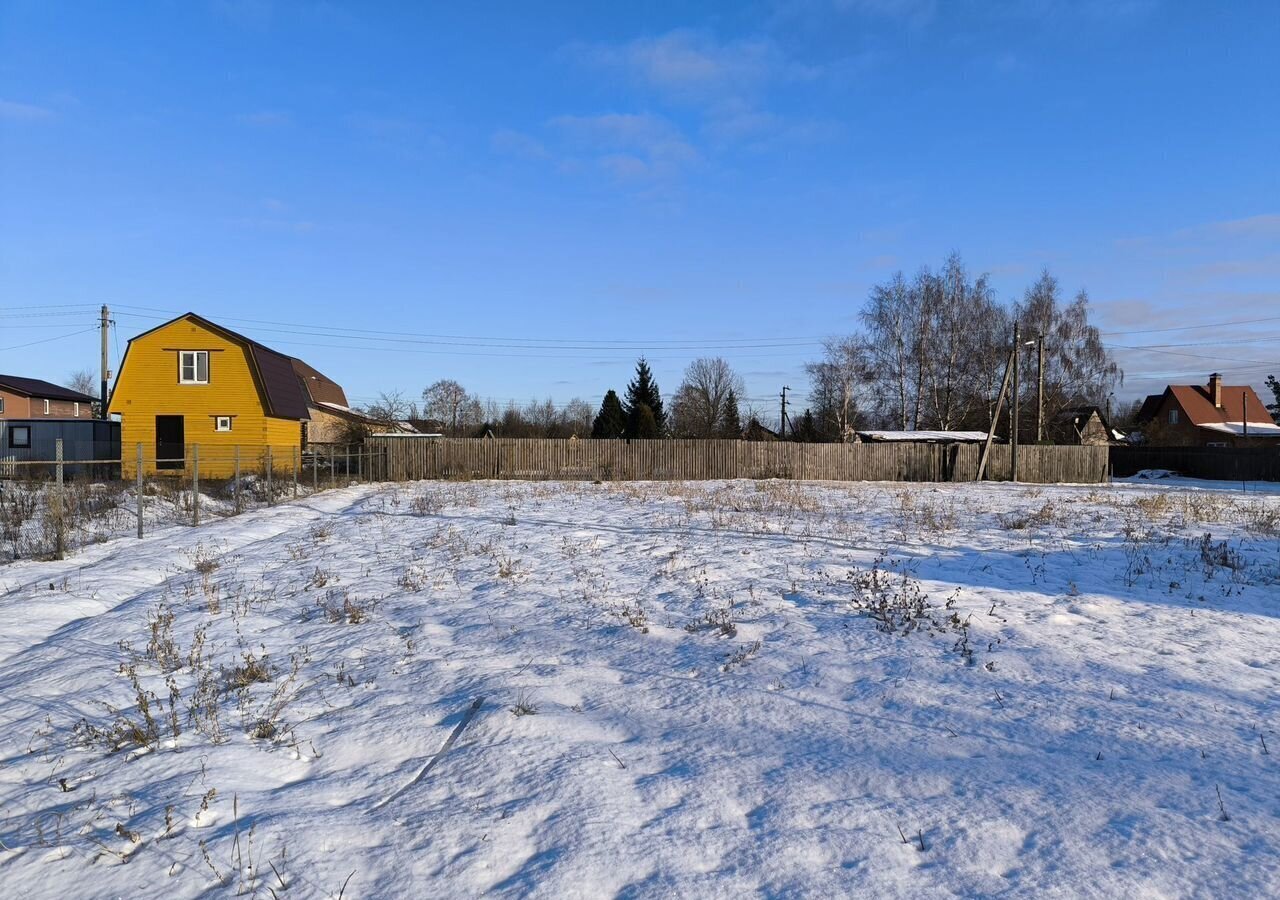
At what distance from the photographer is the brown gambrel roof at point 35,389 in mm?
42781

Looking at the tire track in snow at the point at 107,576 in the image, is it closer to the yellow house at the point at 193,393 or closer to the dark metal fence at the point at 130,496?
the dark metal fence at the point at 130,496

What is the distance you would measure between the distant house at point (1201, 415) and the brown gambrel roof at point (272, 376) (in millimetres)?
62272

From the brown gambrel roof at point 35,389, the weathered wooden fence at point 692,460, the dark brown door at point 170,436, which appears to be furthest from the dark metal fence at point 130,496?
the brown gambrel roof at point 35,389

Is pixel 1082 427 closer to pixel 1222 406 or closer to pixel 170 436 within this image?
pixel 1222 406

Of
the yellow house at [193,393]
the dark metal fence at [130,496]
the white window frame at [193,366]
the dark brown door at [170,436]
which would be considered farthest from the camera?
the dark brown door at [170,436]

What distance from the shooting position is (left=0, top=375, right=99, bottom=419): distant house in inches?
1687

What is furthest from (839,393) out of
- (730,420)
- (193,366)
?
(193,366)

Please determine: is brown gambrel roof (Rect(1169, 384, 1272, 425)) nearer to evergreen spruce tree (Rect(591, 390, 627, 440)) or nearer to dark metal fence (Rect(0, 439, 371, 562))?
evergreen spruce tree (Rect(591, 390, 627, 440))

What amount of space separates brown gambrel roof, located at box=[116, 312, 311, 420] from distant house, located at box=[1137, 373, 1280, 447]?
6227 centimetres

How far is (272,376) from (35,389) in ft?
78.9

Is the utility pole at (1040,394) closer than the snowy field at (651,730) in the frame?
No

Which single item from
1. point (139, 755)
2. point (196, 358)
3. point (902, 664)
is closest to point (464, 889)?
point (139, 755)

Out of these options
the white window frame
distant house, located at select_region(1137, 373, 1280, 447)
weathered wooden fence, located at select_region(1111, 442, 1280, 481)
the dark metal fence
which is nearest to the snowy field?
the dark metal fence

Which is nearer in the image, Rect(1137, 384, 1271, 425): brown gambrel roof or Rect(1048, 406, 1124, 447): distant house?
Rect(1048, 406, 1124, 447): distant house
